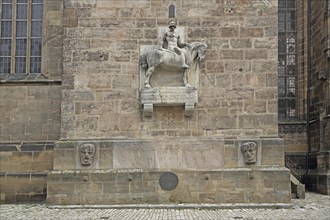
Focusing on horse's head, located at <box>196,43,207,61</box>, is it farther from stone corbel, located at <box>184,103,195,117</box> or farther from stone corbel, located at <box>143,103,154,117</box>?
stone corbel, located at <box>143,103,154,117</box>

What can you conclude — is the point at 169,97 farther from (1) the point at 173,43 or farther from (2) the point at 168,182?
(2) the point at 168,182

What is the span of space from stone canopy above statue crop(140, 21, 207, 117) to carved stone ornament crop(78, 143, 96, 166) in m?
1.51

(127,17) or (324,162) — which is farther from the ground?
(127,17)

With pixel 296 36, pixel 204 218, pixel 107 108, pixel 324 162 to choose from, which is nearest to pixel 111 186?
pixel 107 108

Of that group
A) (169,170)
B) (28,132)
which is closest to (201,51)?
(169,170)

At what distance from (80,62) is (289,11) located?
8700 mm

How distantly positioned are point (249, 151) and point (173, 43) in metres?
3.09

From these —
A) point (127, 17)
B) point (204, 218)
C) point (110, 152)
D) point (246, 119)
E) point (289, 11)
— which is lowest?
point (204, 218)

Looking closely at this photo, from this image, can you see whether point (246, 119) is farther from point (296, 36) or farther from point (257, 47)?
point (296, 36)

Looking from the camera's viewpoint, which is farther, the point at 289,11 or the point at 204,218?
the point at 289,11

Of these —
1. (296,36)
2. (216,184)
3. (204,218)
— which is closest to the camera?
(204,218)

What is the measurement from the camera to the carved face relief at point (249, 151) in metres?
12.0

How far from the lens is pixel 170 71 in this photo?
40.3 feet

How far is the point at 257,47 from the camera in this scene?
40.9 feet
